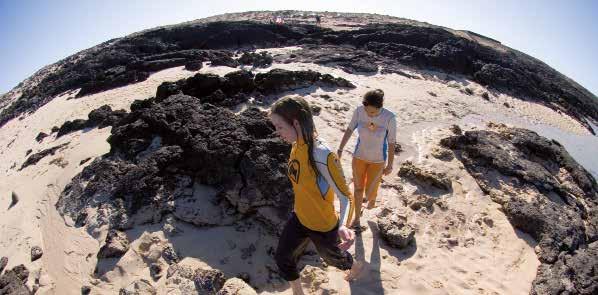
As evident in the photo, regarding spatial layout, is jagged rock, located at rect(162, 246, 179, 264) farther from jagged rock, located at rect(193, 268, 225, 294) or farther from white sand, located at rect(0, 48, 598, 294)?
jagged rock, located at rect(193, 268, 225, 294)

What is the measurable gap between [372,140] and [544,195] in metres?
3.46

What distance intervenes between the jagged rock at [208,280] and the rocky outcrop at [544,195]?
10.2 ft

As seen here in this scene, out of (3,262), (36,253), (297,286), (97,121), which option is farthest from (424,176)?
(97,121)

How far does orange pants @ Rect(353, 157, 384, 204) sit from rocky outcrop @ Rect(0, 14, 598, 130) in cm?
890

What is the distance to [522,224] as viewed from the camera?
5074 mm

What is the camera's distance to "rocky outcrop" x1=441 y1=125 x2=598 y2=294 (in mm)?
4074

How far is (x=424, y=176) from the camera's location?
586cm

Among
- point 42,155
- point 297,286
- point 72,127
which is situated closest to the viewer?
point 297,286

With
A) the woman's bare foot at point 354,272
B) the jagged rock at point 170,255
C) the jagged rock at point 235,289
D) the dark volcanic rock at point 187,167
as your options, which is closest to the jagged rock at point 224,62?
the dark volcanic rock at point 187,167

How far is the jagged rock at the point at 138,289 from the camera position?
143 inches

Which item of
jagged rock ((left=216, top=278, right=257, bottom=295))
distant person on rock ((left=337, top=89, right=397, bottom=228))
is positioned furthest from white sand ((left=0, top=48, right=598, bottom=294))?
distant person on rock ((left=337, top=89, right=397, bottom=228))

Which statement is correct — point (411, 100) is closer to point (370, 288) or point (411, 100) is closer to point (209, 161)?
point (209, 161)

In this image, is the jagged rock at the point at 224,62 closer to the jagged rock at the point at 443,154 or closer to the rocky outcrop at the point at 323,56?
the rocky outcrop at the point at 323,56

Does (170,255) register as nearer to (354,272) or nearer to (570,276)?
(354,272)
